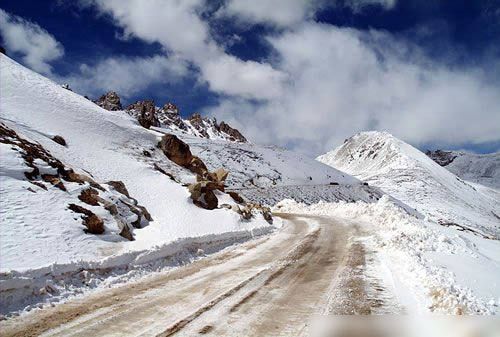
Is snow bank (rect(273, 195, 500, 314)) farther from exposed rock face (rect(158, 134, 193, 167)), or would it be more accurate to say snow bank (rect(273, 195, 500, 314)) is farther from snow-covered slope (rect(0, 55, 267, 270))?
exposed rock face (rect(158, 134, 193, 167))

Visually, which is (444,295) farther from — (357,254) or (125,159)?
(125,159)

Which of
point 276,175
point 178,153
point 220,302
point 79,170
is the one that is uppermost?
point 276,175

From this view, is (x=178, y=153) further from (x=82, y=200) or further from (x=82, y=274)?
(x=82, y=274)

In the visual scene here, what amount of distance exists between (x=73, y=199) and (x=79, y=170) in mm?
5714

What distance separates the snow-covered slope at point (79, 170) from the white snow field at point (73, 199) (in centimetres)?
3

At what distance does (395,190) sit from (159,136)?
97330 mm

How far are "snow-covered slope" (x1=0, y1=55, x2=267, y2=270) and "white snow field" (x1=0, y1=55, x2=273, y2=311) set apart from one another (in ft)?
0.09

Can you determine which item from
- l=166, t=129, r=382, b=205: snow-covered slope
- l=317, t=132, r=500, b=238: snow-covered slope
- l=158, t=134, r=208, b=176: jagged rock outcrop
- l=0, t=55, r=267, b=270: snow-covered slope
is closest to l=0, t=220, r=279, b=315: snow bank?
l=0, t=55, r=267, b=270: snow-covered slope

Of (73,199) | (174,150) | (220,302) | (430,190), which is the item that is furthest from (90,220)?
(430,190)

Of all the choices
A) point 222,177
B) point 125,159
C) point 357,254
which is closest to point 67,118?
point 125,159

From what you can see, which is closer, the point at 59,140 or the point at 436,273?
the point at 436,273

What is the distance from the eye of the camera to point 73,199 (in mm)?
13188

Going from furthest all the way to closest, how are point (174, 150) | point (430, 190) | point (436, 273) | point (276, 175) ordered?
point (430, 190) → point (276, 175) → point (174, 150) → point (436, 273)

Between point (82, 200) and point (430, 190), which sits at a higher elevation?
point (430, 190)
